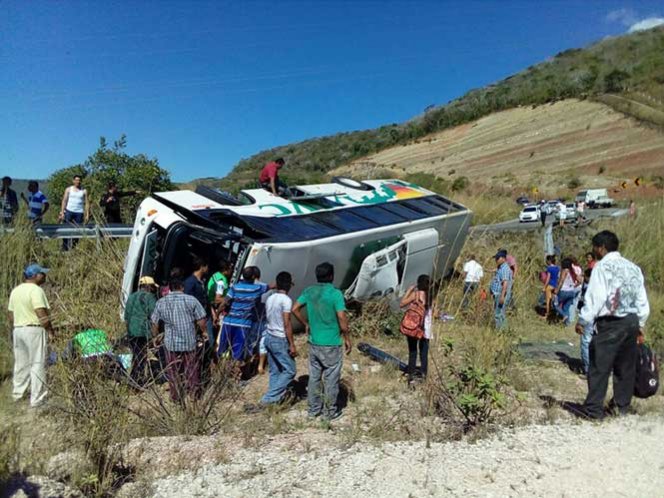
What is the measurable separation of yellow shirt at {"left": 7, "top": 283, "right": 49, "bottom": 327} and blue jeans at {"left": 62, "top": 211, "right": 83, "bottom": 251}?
12.8ft

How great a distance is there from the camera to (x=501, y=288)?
9828 mm

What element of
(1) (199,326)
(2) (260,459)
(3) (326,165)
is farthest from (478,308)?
(3) (326,165)

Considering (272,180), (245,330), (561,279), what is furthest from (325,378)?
(561,279)

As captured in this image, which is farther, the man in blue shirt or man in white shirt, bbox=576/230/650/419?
the man in blue shirt

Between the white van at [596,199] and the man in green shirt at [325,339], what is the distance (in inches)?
1339

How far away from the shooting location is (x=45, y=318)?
6.22 metres

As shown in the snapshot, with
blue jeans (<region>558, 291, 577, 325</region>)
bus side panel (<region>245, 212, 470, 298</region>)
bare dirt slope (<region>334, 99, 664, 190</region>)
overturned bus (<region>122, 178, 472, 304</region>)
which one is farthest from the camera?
bare dirt slope (<region>334, 99, 664, 190</region>)

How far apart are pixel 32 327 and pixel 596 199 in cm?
3655

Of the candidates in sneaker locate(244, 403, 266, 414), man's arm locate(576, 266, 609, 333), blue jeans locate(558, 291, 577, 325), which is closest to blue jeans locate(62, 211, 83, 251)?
sneaker locate(244, 403, 266, 414)

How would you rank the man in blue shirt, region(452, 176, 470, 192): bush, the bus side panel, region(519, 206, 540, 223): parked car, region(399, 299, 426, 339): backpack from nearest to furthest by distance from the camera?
the man in blue shirt
region(399, 299, 426, 339): backpack
the bus side panel
region(519, 206, 540, 223): parked car
region(452, 176, 470, 192): bush

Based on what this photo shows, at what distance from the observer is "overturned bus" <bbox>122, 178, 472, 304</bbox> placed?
23.9 feet

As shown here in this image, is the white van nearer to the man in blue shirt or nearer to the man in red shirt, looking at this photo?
the man in red shirt

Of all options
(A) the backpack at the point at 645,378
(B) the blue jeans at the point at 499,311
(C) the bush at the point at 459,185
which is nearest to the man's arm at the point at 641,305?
(A) the backpack at the point at 645,378

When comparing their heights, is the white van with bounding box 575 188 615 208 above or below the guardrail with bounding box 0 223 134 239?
above
